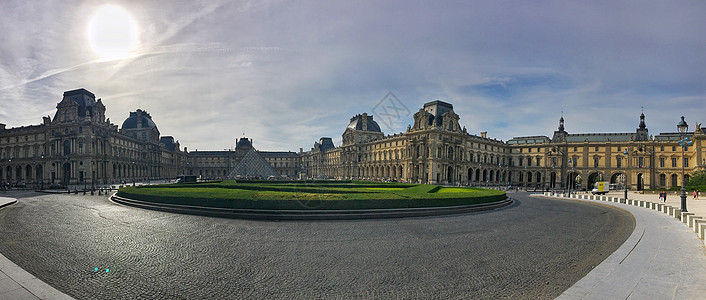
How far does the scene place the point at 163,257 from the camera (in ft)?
30.9

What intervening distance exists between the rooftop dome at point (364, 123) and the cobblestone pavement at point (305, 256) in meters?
81.2

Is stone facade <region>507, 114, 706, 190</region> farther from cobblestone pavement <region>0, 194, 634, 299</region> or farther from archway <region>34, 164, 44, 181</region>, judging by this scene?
archway <region>34, 164, 44, 181</region>

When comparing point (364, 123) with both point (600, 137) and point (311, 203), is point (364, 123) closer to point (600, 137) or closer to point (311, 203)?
point (600, 137)

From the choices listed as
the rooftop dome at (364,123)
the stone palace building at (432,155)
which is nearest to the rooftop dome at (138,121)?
the stone palace building at (432,155)

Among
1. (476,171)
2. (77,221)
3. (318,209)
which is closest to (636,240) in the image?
(318,209)

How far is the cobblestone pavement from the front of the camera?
277 inches

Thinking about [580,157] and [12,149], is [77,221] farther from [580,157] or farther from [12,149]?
[580,157]

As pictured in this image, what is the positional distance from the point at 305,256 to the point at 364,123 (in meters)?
88.1

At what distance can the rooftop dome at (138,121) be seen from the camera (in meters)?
98.1

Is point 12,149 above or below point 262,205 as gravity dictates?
above

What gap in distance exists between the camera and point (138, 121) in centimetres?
9812

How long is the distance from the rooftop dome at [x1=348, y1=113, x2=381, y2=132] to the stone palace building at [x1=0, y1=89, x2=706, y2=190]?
6936 millimetres

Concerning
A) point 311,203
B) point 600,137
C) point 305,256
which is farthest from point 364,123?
point 305,256

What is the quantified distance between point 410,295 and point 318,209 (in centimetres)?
1096
